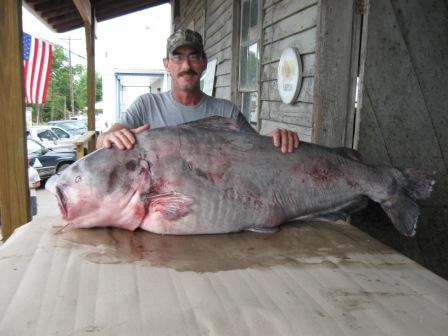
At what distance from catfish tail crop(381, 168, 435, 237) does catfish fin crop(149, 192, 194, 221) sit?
953 mm

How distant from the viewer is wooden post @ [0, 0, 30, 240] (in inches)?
101

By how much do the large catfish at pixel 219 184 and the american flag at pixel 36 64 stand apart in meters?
7.72

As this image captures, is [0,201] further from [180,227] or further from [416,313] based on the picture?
[416,313]

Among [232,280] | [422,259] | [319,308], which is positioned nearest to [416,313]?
[319,308]

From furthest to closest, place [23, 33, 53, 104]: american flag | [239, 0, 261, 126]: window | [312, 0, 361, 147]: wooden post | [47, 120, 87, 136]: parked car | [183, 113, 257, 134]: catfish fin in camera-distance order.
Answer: [47, 120, 87, 136]: parked car, [23, 33, 53, 104]: american flag, [239, 0, 261, 126]: window, [312, 0, 361, 147]: wooden post, [183, 113, 257, 134]: catfish fin

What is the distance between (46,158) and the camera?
1122cm

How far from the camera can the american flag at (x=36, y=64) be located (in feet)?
28.3

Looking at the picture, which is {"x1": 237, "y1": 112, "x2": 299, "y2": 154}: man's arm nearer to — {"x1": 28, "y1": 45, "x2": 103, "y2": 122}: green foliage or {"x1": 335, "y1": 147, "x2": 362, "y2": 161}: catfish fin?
{"x1": 335, "y1": 147, "x2": 362, "y2": 161}: catfish fin

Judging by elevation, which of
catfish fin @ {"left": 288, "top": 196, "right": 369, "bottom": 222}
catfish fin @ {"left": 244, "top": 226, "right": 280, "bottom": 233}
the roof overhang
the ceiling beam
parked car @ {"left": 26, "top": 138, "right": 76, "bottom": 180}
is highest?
the roof overhang

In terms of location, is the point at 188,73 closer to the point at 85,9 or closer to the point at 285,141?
the point at 285,141

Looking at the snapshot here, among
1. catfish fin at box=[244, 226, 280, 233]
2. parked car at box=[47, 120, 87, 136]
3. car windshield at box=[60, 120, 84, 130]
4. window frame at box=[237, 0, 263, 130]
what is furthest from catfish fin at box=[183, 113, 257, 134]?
car windshield at box=[60, 120, 84, 130]

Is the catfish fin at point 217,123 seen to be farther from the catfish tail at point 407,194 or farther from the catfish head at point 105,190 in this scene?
the catfish tail at point 407,194

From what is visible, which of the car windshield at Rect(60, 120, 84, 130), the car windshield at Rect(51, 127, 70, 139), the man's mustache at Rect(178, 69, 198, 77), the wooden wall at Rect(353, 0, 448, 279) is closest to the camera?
the wooden wall at Rect(353, 0, 448, 279)

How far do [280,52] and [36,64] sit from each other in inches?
259
